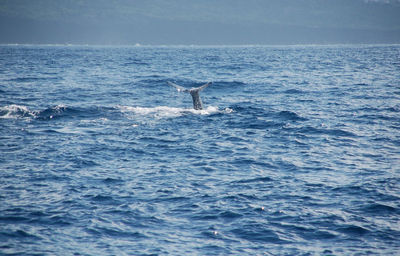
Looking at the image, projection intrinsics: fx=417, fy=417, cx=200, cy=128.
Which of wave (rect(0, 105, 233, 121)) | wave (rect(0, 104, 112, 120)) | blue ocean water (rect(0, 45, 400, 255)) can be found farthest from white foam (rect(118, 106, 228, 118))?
wave (rect(0, 104, 112, 120))

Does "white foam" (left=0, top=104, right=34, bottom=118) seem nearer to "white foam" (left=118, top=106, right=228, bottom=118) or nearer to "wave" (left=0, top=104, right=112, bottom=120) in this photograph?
"wave" (left=0, top=104, right=112, bottom=120)

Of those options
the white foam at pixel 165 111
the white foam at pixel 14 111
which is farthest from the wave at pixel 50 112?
the white foam at pixel 165 111

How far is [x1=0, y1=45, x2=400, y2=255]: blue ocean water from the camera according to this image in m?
12.0

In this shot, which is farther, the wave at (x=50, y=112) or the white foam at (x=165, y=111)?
the white foam at (x=165, y=111)

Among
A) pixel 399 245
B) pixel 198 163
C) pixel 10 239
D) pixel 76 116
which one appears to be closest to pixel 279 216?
pixel 399 245

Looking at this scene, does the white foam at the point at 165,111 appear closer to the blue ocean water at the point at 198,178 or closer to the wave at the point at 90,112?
the wave at the point at 90,112

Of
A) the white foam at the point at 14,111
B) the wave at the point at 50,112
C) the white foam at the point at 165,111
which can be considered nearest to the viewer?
the wave at the point at 50,112

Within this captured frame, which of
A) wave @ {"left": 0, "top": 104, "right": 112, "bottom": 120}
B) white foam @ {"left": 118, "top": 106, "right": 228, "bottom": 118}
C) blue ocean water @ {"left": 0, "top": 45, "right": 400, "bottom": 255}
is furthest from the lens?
white foam @ {"left": 118, "top": 106, "right": 228, "bottom": 118}

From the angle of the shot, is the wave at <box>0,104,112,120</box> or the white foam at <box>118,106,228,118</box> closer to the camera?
the wave at <box>0,104,112,120</box>

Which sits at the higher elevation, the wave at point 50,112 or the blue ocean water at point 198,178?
the wave at point 50,112

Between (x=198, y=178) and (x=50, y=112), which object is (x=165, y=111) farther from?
(x=198, y=178)

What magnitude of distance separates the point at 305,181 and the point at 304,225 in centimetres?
387

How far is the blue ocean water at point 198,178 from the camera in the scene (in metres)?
12.0

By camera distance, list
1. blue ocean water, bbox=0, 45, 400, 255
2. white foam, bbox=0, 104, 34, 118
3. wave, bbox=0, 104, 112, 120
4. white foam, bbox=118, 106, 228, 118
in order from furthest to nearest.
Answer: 1. white foam, bbox=118, 106, 228, 118
2. white foam, bbox=0, 104, 34, 118
3. wave, bbox=0, 104, 112, 120
4. blue ocean water, bbox=0, 45, 400, 255
